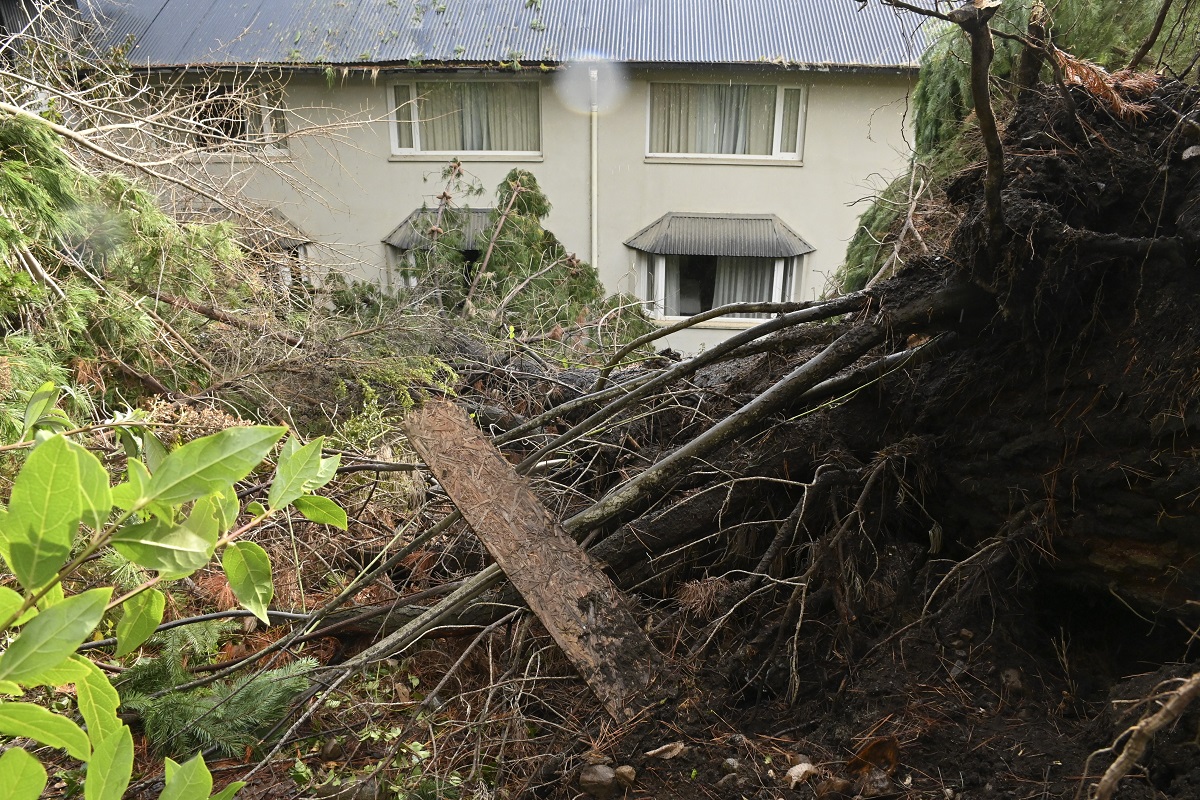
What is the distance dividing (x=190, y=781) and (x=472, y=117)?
40.0 feet

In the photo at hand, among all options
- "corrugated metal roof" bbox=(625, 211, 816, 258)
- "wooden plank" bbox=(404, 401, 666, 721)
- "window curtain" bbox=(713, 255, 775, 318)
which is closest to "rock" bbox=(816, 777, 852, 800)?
"wooden plank" bbox=(404, 401, 666, 721)

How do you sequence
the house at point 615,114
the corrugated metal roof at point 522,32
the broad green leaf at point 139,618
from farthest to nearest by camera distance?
the house at point 615,114
the corrugated metal roof at point 522,32
the broad green leaf at point 139,618

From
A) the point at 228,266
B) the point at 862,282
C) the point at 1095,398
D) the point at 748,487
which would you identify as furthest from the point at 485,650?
Answer: the point at 228,266

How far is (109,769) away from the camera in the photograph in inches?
21.2

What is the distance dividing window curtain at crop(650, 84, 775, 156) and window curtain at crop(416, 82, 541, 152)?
198cm

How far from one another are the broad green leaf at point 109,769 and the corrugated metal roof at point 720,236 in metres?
11.0

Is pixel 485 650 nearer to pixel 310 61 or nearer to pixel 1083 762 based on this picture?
pixel 1083 762

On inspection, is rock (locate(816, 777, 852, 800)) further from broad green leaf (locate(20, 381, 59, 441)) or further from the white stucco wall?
the white stucco wall

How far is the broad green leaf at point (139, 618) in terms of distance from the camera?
27.5 inches

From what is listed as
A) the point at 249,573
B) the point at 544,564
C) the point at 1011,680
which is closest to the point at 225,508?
the point at 249,573

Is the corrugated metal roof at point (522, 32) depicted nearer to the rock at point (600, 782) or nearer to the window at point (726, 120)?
the window at point (726, 120)

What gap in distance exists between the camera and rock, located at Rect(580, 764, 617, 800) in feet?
6.19

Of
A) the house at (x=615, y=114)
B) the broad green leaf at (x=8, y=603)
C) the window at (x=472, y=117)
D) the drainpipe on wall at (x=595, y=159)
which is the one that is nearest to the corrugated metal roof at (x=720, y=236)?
the house at (x=615, y=114)

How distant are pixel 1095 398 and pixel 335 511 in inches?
80.6
